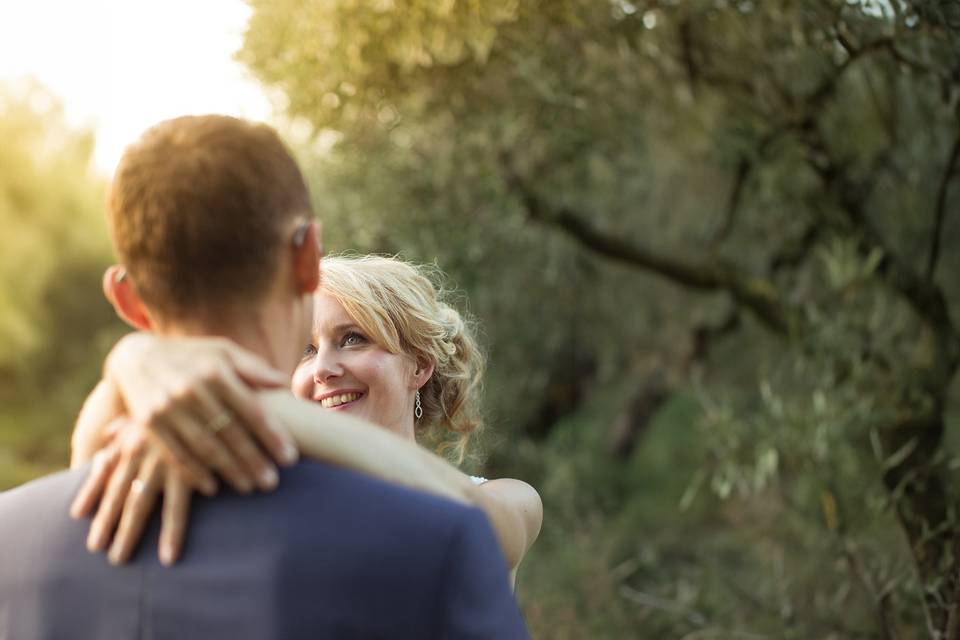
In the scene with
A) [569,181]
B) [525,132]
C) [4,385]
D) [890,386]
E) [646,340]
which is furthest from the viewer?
[4,385]

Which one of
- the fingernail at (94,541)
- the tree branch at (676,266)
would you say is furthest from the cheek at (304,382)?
the tree branch at (676,266)

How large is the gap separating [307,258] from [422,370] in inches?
67.4

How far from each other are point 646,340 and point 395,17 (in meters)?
7.50

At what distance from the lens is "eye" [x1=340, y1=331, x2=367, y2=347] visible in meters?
3.05

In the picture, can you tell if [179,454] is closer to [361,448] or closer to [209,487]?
[209,487]

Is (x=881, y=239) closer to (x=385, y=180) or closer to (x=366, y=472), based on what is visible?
(x=385, y=180)

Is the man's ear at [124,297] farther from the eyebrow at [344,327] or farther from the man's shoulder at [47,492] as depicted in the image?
the eyebrow at [344,327]

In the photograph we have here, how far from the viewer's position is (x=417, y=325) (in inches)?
124

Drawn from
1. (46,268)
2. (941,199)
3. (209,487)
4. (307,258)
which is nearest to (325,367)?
(307,258)

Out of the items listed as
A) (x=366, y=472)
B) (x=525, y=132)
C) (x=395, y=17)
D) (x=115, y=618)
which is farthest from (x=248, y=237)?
(x=525, y=132)

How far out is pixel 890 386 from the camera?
4.78m

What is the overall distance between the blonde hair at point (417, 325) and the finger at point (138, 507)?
5.12 feet

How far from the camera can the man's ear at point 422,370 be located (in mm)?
3217

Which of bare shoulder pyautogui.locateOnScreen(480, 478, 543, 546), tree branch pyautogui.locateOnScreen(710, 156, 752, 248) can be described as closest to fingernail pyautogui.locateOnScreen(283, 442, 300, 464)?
bare shoulder pyautogui.locateOnScreen(480, 478, 543, 546)
